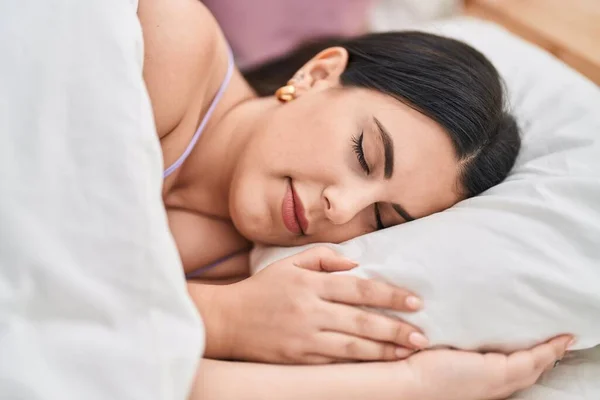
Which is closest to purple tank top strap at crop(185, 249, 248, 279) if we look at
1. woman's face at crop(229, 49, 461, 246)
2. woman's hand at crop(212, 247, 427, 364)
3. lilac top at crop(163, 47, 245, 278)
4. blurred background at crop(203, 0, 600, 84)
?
lilac top at crop(163, 47, 245, 278)

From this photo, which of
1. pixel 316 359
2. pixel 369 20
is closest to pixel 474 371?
pixel 316 359

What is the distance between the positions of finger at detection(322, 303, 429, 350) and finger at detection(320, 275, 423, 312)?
16 millimetres

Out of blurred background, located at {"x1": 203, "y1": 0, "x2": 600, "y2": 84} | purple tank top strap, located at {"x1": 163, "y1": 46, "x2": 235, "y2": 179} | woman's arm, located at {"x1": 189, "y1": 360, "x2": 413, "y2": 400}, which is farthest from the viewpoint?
blurred background, located at {"x1": 203, "y1": 0, "x2": 600, "y2": 84}

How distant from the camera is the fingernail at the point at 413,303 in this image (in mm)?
766

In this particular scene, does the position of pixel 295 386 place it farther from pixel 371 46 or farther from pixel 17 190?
pixel 371 46

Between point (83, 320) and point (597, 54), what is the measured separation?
1.21 metres

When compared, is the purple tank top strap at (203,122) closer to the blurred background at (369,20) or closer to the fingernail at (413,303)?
the blurred background at (369,20)

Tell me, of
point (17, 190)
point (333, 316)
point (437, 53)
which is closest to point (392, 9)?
point (437, 53)

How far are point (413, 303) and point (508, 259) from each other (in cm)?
14

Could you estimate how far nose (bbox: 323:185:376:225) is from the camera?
0.84m

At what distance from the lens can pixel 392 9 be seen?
5.31 feet

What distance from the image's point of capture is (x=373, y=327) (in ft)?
2.52

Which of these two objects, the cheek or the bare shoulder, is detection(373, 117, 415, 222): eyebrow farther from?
the bare shoulder

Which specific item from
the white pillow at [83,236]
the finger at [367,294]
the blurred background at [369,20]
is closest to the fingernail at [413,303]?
the finger at [367,294]
